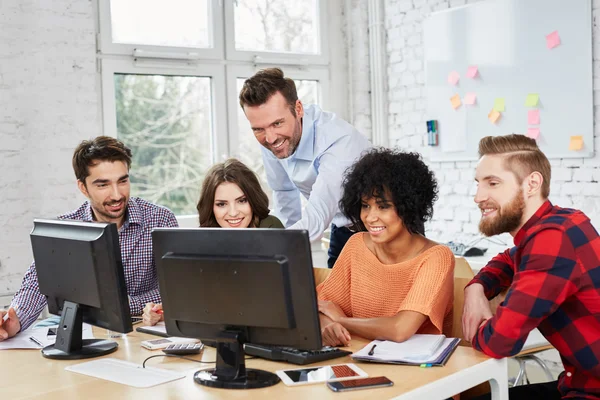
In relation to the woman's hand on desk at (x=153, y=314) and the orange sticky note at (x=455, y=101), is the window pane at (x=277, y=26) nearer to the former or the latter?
the orange sticky note at (x=455, y=101)

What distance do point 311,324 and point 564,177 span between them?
2.70 m

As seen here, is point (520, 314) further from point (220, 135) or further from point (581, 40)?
point (220, 135)

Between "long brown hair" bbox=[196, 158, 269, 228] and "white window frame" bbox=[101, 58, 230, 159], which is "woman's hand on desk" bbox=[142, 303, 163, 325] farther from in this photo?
"white window frame" bbox=[101, 58, 230, 159]

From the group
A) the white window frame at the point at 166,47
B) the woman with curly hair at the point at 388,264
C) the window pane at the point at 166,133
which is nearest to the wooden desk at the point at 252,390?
the woman with curly hair at the point at 388,264

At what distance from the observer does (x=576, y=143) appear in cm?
372

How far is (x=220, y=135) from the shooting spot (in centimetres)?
467

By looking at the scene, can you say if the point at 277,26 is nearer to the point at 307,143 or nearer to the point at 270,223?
the point at 307,143

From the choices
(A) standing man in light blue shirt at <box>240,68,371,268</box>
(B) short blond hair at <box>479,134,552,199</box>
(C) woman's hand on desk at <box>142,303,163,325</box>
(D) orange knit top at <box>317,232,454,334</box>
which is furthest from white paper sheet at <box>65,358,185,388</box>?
(B) short blond hair at <box>479,134,552,199</box>

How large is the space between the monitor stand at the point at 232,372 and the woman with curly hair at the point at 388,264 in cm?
34

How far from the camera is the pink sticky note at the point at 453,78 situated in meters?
4.39

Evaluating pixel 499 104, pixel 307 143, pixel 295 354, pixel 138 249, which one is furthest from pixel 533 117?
pixel 295 354

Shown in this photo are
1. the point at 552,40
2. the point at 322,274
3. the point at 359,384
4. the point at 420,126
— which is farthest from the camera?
the point at 420,126

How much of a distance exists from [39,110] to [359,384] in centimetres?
301

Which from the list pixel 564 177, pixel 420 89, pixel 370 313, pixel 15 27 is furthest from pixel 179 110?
pixel 370 313
